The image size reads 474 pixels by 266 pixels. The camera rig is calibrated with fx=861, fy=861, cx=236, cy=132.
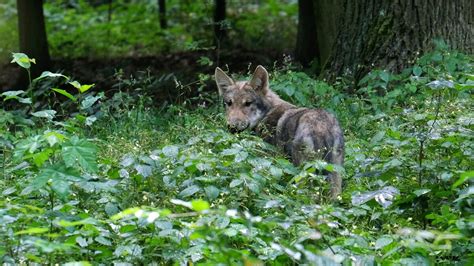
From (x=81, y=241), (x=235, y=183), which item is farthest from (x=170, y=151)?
(x=81, y=241)

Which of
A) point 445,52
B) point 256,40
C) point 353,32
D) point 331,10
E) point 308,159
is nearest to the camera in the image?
point 308,159

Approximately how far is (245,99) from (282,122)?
0.74 meters

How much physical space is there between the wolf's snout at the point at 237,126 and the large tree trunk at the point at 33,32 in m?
6.85

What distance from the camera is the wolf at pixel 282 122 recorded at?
24.3 ft

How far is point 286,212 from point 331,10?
661 cm

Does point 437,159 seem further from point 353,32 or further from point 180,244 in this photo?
point 353,32

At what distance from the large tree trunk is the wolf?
20.8 ft

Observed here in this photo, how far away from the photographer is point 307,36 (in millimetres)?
13898

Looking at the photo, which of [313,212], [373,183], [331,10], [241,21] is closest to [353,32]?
[331,10]

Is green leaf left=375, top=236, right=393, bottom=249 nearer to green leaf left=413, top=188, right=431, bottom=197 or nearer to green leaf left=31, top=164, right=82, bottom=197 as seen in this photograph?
green leaf left=413, top=188, right=431, bottom=197

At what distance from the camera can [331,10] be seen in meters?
12.0

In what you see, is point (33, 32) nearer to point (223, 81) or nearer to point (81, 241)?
point (223, 81)

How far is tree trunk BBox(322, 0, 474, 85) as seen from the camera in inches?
412

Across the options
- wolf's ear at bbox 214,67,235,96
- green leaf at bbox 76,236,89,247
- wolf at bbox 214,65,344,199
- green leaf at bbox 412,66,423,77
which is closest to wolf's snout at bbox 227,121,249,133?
wolf at bbox 214,65,344,199
